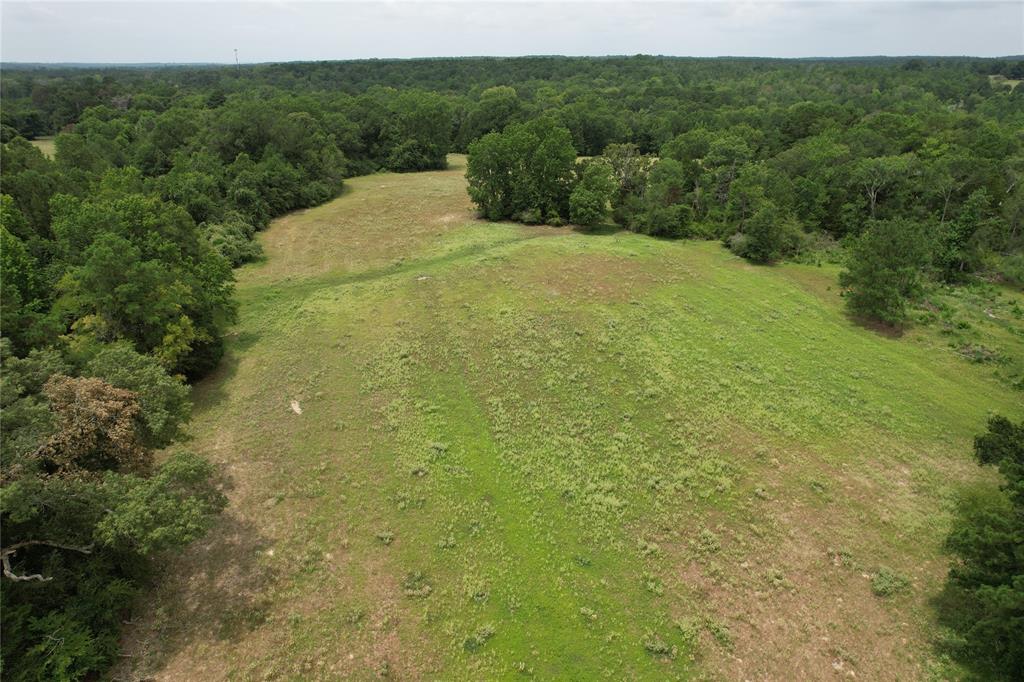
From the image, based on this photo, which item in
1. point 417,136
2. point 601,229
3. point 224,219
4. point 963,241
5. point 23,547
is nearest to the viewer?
point 23,547

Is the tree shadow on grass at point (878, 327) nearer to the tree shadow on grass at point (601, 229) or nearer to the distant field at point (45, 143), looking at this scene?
the tree shadow on grass at point (601, 229)

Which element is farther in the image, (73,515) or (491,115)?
(491,115)

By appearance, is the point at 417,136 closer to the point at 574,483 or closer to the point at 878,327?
the point at 878,327

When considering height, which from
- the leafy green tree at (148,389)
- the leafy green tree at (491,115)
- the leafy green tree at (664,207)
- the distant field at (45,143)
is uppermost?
the leafy green tree at (491,115)

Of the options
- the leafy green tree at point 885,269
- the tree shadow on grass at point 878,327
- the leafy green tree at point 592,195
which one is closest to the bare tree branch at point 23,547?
the tree shadow on grass at point 878,327

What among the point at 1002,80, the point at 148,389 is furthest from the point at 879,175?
the point at 1002,80
